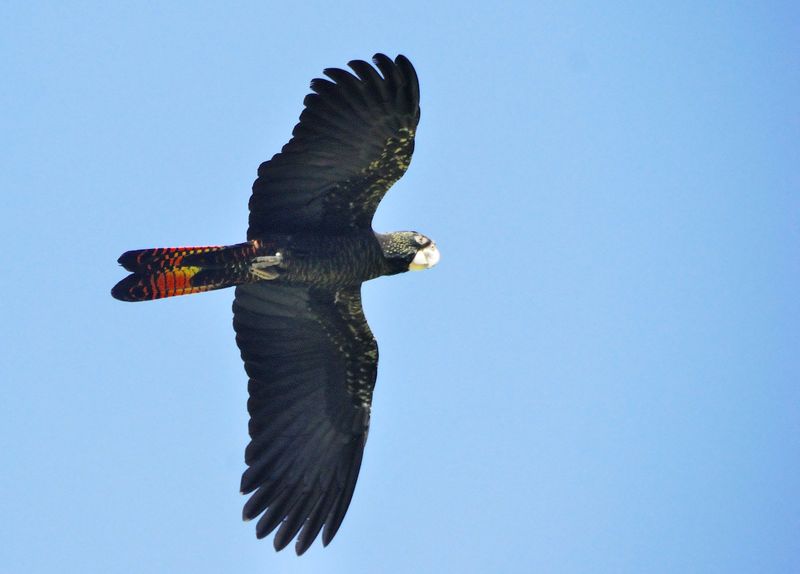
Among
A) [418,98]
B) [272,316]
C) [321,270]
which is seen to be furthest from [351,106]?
[272,316]

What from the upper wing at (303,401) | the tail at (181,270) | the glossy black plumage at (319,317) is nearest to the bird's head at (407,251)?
the glossy black plumage at (319,317)

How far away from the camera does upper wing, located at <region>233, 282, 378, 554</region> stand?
13516 millimetres

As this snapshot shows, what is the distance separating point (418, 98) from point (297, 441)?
13.9ft

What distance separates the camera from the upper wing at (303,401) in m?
13.5

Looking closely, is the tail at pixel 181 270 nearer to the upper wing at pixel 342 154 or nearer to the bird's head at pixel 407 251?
the upper wing at pixel 342 154

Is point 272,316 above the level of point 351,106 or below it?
below

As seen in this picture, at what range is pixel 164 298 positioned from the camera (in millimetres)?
12273

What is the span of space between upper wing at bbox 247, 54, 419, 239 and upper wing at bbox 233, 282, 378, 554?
0.90 metres

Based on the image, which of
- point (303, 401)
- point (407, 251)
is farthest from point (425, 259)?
point (303, 401)

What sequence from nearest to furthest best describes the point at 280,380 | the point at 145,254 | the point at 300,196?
the point at 145,254
the point at 300,196
the point at 280,380

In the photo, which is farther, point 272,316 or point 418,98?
point 272,316

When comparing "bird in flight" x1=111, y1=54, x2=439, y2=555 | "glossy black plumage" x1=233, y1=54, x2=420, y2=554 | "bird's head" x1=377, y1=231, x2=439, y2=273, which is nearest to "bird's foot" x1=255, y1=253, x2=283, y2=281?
"bird in flight" x1=111, y1=54, x2=439, y2=555

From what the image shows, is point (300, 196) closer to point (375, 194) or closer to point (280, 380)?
point (375, 194)

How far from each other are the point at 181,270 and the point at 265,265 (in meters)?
0.95
